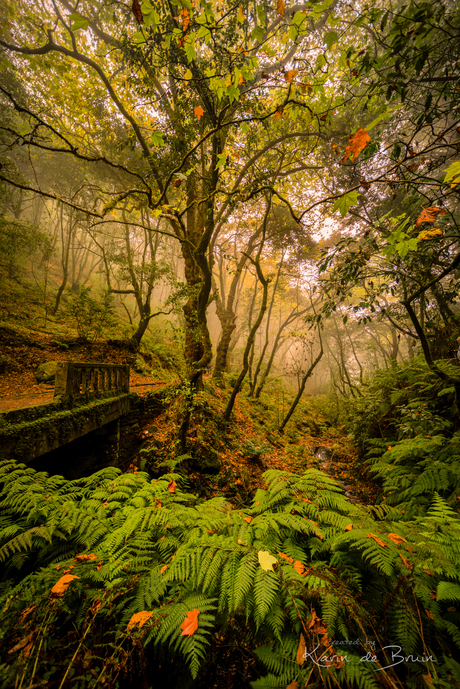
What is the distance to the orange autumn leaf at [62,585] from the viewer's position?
1.44 m

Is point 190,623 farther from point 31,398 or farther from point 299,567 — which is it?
point 31,398

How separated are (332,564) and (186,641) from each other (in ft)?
3.58

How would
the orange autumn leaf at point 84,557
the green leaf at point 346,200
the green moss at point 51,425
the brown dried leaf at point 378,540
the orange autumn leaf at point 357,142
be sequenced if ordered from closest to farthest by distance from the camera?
1. the brown dried leaf at point 378,540
2. the orange autumn leaf at point 84,557
3. the green leaf at point 346,200
4. the orange autumn leaf at point 357,142
5. the green moss at point 51,425

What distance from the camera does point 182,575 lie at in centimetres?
143

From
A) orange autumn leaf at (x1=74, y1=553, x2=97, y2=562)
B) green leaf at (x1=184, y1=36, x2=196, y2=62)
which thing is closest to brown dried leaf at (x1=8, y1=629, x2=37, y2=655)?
orange autumn leaf at (x1=74, y1=553, x2=97, y2=562)

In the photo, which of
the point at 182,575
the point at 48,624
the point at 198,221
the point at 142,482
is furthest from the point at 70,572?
the point at 198,221

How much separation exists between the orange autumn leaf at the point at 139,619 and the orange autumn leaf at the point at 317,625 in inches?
33.5

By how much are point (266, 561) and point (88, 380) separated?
491 cm

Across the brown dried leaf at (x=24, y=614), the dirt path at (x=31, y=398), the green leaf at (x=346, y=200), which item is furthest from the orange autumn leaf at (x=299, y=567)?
the dirt path at (x=31, y=398)

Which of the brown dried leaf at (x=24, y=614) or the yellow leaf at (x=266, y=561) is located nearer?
the brown dried leaf at (x=24, y=614)

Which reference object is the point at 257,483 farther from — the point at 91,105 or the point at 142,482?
the point at 91,105

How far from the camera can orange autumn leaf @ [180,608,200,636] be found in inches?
46.0

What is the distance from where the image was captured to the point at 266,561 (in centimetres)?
145

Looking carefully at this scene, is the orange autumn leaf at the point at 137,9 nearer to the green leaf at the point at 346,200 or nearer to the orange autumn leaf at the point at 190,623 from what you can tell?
the green leaf at the point at 346,200
